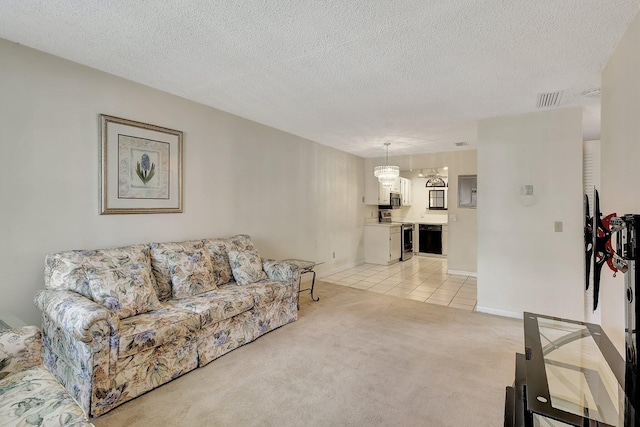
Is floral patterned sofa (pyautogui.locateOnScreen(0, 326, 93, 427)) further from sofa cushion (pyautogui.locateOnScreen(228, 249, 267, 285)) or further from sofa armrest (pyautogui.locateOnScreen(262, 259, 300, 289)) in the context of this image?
sofa armrest (pyautogui.locateOnScreen(262, 259, 300, 289))

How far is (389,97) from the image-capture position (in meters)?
3.06

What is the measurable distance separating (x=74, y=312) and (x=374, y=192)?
19.3 ft

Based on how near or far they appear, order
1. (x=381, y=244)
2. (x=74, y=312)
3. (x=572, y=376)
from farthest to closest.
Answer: (x=381, y=244), (x=74, y=312), (x=572, y=376)

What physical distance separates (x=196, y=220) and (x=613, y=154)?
12.4 feet

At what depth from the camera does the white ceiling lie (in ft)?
5.68

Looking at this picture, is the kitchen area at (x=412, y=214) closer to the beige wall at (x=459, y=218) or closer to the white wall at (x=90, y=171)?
the beige wall at (x=459, y=218)

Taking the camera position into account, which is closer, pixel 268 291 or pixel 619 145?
pixel 619 145

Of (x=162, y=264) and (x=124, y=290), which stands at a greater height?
(x=162, y=264)

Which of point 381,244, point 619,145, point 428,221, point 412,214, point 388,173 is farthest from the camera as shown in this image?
point 412,214

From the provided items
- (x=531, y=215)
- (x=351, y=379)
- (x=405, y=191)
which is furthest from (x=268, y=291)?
(x=405, y=191)

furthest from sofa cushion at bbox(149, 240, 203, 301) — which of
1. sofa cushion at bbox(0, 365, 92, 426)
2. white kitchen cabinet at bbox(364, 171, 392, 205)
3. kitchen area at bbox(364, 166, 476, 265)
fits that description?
white kitchen cabinet at bbox(364, 171, 392, 205)

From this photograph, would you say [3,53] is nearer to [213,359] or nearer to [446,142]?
[213,359]

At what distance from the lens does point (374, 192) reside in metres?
6.88

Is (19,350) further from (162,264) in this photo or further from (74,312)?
(162,264)
